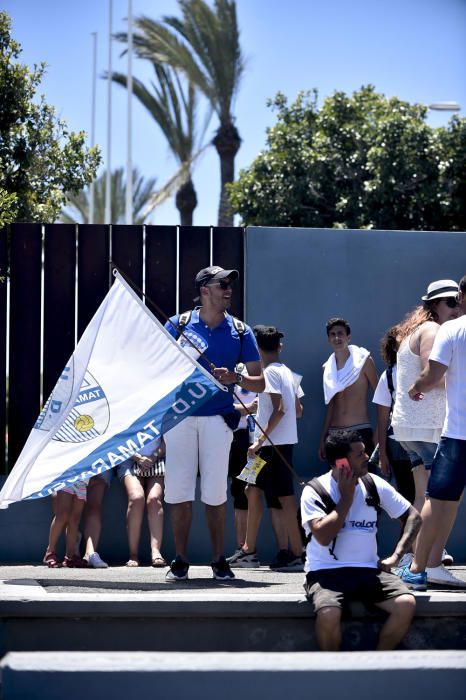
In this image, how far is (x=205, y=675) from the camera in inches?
165

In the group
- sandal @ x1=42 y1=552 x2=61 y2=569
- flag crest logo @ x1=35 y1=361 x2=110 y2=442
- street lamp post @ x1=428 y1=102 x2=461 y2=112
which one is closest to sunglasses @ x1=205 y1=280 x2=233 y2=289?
flag crest logo @ x1=35 y1=361 x2=110 y2=442

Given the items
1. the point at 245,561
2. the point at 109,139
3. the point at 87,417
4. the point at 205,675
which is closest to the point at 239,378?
the point at 87,417

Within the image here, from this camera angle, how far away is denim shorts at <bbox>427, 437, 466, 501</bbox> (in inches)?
253

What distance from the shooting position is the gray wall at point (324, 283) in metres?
9.59

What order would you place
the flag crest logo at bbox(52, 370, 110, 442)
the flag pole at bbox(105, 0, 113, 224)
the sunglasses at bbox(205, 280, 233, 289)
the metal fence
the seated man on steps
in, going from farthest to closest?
1. the flag pole at bbox(105, 0, 113, 224)
2. the metal fence
3. the flag crest logo at bbox(52, 370, 110, 442)
4. the sunglasses at bbox(205, 280, 233, 289)
5. the seated man on steps

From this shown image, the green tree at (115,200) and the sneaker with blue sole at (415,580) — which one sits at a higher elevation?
the green tree at (115,200)

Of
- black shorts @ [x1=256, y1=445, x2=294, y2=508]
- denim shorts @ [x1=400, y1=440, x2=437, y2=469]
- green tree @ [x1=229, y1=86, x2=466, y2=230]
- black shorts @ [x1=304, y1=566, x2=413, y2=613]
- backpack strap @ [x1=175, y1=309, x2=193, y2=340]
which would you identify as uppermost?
green tree @ [x1=229, y1=86, x2=466, y2=230]

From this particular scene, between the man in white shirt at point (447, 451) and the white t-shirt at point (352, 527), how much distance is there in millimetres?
349

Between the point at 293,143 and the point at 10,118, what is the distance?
15253mm

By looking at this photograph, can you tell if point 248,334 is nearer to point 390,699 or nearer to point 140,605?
point 140,605

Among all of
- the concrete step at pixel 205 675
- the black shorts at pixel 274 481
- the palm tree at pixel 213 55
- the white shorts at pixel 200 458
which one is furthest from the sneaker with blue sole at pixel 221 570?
the palm tree at pixel 213 55

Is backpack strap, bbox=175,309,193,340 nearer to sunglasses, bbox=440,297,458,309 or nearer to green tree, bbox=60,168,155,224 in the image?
sunglasses, bbox=440,297,458,309

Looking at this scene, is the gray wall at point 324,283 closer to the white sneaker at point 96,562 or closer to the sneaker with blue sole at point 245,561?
the sneaker with blue sole at point 245,561

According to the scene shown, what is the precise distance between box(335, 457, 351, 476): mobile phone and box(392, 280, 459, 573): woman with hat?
133 cm
